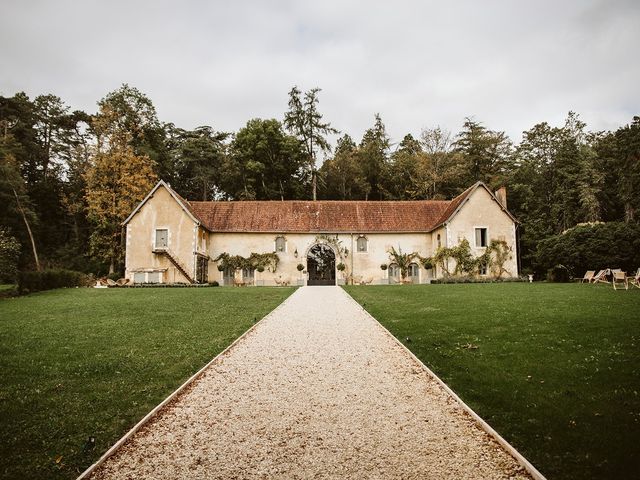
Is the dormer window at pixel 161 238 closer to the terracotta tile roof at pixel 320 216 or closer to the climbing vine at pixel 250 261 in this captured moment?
the terracotta tile roof at pixel 320 216

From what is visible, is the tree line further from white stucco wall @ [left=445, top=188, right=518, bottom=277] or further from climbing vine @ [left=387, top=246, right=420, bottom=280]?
climbing vine @ [left=387, top=246, right=420, bottom=280]

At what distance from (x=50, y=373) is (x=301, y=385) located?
4.14 m

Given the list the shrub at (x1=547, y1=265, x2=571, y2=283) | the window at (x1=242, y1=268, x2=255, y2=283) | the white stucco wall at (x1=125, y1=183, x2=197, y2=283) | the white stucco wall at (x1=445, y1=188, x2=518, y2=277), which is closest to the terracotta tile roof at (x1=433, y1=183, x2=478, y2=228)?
the white stucco wall at (x1=445, y1=188, x2=518, y2=277)

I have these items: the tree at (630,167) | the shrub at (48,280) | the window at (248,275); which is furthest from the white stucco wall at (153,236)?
the tree at (630,167)

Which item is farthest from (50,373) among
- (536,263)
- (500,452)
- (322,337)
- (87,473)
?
(536,263)

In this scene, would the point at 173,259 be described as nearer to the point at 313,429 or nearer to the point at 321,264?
the point at 321,264

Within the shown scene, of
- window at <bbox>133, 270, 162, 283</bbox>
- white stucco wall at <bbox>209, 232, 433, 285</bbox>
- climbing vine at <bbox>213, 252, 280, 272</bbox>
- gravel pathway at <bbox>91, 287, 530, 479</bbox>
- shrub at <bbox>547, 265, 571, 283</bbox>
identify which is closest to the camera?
gravel pathway at <bbox>91, 287, 530, 479</bbox>

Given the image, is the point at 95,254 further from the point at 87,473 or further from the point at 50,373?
the point at 87,473

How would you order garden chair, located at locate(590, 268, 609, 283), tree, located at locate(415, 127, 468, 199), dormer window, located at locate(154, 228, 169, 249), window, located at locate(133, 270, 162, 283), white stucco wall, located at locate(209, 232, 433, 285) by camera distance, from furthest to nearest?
tree, located at locate(415, 127, 468, 199) < white stucco wall, located at locate(209, 232, 433, 285) < dormer window, located at locate(154, 228, 169, 249) < window, located at locate(133, 270, 162, 283) < garden chair, located at locate(590, 268, 609, 283)

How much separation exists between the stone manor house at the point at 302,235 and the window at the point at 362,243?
0.22ft

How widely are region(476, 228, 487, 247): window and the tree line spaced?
15.4ft

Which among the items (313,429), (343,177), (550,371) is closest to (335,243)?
(343,177)

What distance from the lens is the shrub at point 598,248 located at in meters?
24.3

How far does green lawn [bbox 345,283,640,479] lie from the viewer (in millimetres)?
4027
